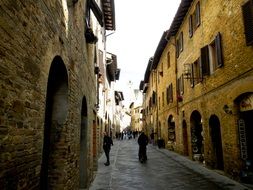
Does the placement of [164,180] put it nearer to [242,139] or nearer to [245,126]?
[242,139]

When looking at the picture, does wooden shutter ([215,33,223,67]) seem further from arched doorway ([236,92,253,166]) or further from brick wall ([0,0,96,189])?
brick wall ([0,0,96,189])

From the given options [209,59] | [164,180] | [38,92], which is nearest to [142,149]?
[164,180]

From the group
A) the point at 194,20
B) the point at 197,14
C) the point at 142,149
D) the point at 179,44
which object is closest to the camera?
the point at 197,14

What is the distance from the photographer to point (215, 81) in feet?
40.1

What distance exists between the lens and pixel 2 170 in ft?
10.0

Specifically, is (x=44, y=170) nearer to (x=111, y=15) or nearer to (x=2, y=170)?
(x=2, y=170)

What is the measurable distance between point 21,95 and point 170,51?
65.1ft

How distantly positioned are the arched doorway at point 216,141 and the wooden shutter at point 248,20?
4.78m

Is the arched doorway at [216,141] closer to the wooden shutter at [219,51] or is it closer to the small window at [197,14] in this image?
the wooden shutter at [219,51]

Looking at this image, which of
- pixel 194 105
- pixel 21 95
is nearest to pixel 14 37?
pixel 21 95

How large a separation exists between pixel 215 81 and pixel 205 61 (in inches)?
50.8

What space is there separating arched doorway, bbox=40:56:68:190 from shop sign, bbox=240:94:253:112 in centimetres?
622

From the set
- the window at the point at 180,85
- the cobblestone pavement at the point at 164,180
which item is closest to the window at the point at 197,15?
the window at the point at 180,85

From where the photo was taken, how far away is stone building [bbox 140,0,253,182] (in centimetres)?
973
